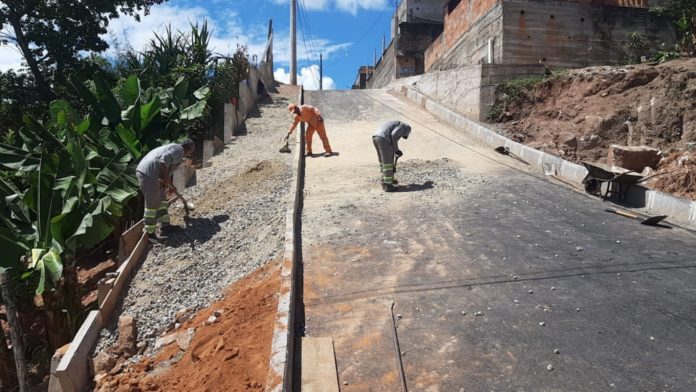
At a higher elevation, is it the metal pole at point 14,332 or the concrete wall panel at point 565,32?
the concrete wall panel at point 565,32

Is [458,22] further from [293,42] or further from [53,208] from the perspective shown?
[53,208]

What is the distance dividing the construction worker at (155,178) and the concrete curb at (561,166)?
7299 millimetres

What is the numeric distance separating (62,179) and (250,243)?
2.51m

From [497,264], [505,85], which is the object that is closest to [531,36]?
[505,85]

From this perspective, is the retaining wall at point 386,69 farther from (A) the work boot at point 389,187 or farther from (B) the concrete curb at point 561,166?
(A) the work boot at point 389,187

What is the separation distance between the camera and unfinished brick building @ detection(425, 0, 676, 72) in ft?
55.0

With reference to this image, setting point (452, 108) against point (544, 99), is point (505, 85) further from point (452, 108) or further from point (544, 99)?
point (452, 108)

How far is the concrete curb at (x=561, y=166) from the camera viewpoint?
760cm

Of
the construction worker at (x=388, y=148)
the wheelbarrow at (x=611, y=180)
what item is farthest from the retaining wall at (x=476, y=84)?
the construction worker at (x=388, y=148)

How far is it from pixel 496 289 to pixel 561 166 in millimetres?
5997

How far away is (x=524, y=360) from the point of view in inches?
157

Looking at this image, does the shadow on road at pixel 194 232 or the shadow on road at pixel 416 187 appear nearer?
the shadow on road at pixel 194 232

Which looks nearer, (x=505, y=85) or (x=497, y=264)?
(x=497, y=264)

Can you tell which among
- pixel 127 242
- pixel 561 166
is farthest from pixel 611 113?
pixel 127 242
